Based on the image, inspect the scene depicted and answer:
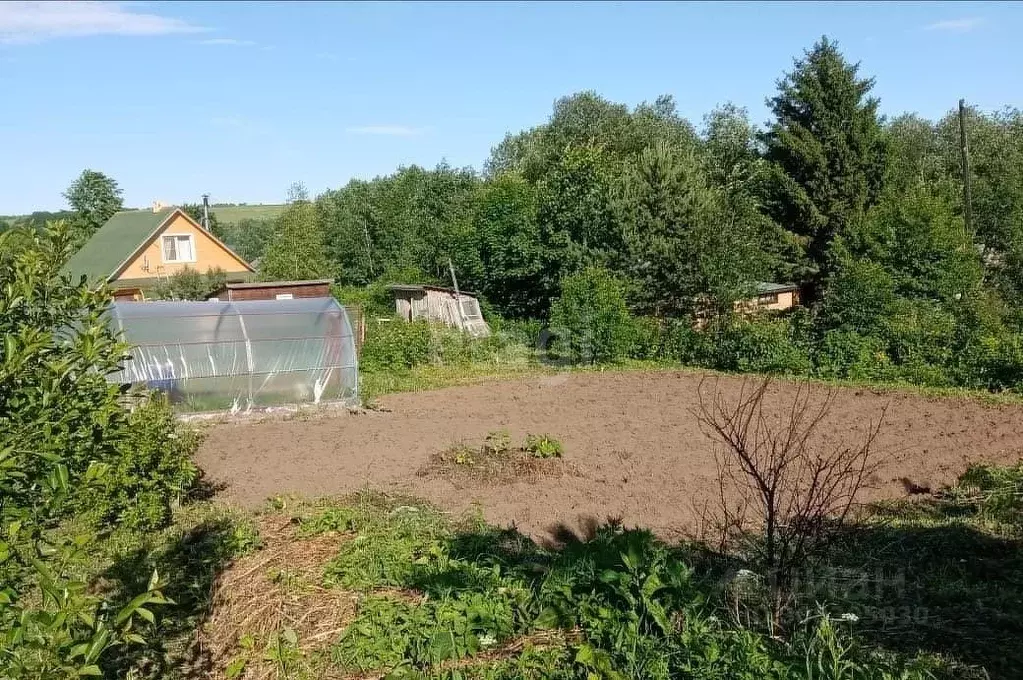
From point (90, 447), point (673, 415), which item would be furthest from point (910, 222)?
point (90, 447)

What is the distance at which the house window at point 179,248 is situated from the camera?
38.4 m

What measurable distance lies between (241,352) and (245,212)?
105492 mm

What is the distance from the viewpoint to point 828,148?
92.6ft

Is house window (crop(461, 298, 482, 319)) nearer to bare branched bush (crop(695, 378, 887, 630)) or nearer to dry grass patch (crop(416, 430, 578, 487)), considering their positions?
bare branched bush (crop(695, 378, 887, 630))

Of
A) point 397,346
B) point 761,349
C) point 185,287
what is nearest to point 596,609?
point 761,349

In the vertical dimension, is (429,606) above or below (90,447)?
below

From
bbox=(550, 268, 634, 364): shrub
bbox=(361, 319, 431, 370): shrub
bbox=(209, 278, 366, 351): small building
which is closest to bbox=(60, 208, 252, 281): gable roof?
bbox=(209, 278, 366, 351): small building

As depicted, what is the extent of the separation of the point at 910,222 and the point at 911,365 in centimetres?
410

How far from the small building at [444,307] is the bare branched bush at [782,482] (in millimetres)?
9880

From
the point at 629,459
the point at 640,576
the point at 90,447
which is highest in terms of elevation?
the point at 90,447

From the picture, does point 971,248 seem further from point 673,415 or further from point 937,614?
point 937,614

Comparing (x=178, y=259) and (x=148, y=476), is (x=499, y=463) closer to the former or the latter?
(x=148, y=476)

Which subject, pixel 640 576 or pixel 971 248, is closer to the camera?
pixel 640 576

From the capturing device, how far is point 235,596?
240 inches
